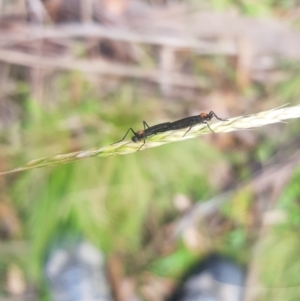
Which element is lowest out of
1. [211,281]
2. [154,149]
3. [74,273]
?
[211,281]

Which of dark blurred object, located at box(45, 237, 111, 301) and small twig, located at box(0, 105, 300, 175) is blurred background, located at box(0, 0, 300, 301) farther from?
small twig, located at box(0, 105, 300, 175)

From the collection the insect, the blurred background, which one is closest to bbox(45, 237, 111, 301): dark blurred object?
the blurred background

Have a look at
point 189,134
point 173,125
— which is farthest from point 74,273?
point 189,134

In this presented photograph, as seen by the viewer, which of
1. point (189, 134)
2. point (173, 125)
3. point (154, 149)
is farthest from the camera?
point (154, 149)

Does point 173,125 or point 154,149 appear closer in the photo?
point 173,125

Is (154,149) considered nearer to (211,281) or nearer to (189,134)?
(211,281)
